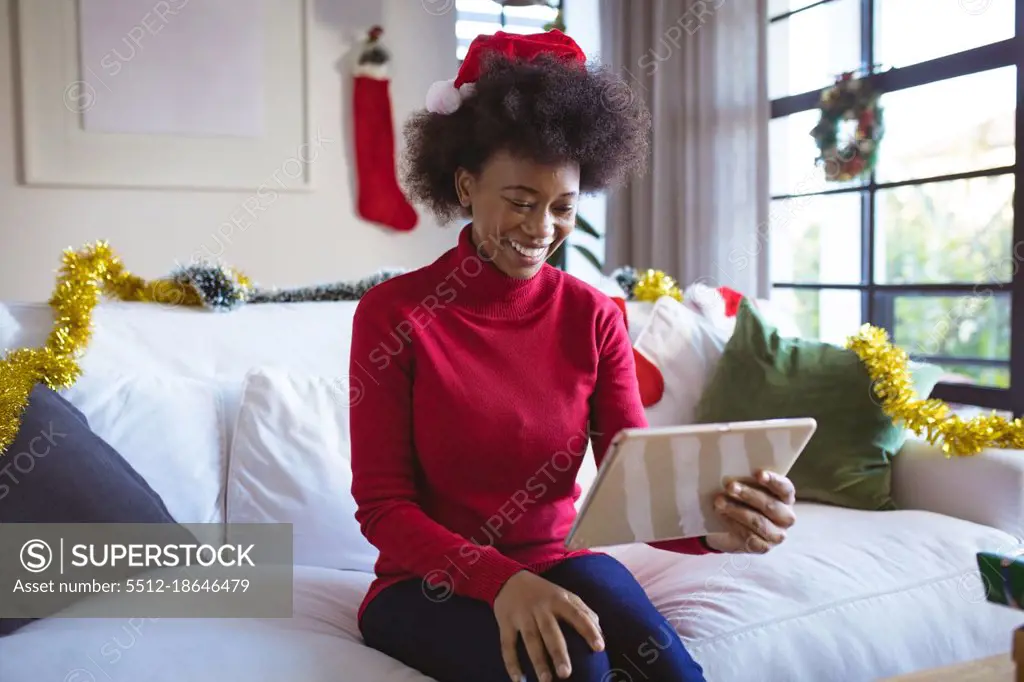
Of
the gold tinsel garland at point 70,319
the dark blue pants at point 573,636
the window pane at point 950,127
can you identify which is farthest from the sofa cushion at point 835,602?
the window pane at point 950,127

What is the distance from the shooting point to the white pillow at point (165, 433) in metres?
1.60

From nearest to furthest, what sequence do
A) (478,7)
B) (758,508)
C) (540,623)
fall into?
(540,623) < (758,508) < (478,7)

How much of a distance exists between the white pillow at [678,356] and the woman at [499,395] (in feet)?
2.74

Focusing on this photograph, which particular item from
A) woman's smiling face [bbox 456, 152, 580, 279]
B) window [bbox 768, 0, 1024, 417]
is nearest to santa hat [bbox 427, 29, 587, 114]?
woman's smiling face [bbox 456, 152, 580, 279]

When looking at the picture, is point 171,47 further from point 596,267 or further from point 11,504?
point 11,504

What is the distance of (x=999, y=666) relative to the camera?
987 millimetres

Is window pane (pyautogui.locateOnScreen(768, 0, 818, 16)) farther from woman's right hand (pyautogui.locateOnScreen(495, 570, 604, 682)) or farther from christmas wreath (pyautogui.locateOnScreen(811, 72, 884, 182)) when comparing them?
woman's right hand (pyautogui.locateOnScreen(495, 570, 604, 682))

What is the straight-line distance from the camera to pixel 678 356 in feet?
7.23

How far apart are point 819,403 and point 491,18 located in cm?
295

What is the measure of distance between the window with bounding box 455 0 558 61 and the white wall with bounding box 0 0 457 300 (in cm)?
8

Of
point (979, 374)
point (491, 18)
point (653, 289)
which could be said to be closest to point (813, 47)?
point (979, 374)

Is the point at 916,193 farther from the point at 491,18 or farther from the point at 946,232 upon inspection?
the point at 491,18

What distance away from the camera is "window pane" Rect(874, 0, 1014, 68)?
108 inches

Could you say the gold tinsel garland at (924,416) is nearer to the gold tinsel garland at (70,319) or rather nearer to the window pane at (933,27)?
the window pane at (933,27)
